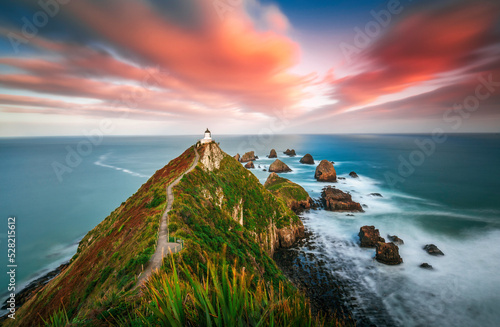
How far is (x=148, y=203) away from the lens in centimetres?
1961

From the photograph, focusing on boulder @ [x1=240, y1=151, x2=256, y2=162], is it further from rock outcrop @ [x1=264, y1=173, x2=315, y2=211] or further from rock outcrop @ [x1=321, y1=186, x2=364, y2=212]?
rock outcrop @ [x1=321, y1=186, x2=364, y2=212]

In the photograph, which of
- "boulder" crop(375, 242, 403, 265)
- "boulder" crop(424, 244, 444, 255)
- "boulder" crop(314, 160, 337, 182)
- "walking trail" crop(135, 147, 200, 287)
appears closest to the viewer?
"walking trail" crop(135, 147, 200, 287)

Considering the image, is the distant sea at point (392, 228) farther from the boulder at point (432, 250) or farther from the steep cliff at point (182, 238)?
the steep cliff at point (182, 238)

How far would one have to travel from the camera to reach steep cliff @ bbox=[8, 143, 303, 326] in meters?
9.22

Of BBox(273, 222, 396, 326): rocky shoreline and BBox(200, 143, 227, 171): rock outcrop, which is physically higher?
BBox(200, 143, 227, 171): rock outcrop

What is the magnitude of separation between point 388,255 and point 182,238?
28.6 meters

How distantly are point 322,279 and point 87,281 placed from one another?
75.9ft

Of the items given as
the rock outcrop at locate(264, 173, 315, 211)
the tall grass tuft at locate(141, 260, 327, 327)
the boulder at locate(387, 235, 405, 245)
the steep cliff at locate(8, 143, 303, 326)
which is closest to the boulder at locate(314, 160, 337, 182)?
the rock outcrop at locate(264, 173, 315, 211)

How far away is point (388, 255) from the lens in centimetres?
2741

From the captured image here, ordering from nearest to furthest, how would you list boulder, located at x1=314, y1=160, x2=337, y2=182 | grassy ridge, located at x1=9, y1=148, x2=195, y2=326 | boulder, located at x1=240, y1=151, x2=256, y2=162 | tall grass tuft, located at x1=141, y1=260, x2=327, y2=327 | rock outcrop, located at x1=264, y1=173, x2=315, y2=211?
tall grass tuft, located at x1=141, y1=260, x2=327, y2=327 < grassy ridge, located at x1=9, y1=148, x2=195, y2=326 < rock outcrop, located at x1=264, y1=173, x2=315, y2=211 < boulder, located at x1=314, y1=160, x2=337, y2=182 < boulder, located at x1=240, y1=151, x2=256, y2=162

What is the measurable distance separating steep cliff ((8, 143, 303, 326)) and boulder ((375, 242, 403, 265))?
11169mm

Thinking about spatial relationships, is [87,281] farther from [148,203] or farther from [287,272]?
[287,272]

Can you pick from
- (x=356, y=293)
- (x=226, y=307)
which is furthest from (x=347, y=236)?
(x=226, y=307)

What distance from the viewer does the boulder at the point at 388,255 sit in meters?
27.2
